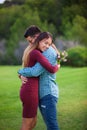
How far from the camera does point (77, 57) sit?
326cm

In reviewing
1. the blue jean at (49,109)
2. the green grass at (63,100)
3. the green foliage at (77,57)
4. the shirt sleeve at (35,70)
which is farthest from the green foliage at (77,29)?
the blue jean at (49,109)

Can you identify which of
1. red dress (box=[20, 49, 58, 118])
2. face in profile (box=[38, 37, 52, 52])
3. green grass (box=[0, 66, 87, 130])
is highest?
face in profile (box=[38, 37, 52, 52])

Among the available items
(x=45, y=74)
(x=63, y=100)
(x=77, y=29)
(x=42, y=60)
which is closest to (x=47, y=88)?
(x=45, y=74)

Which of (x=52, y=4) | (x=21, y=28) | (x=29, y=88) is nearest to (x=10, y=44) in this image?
(x=21, y=28)

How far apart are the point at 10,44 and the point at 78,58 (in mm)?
662

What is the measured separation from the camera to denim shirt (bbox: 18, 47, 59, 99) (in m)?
2.58

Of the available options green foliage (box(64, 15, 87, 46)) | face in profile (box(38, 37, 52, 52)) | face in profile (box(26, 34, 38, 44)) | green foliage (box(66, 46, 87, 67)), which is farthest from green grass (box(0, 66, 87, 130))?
face in profile (box(38, 37, 52, 52))

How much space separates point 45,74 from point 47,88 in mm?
110

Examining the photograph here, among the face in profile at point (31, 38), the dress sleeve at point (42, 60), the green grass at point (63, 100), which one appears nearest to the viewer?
the dress sleeve at point (42, 60)

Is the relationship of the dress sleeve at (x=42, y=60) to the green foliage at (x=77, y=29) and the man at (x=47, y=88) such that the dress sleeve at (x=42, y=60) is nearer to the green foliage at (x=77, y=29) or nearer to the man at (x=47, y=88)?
the man at (x=47, y=88)

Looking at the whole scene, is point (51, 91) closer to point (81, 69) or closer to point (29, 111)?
point (29, 111)

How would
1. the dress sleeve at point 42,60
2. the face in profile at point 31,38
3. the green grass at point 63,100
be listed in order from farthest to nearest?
the green grass at point 63,100, the face in profile at point 31,38, the dress sleeve at point 42,60

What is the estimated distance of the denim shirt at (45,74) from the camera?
2.58 meters

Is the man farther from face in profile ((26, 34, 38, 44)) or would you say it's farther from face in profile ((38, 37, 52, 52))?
face in profile ((26, 34, 38, 44))
